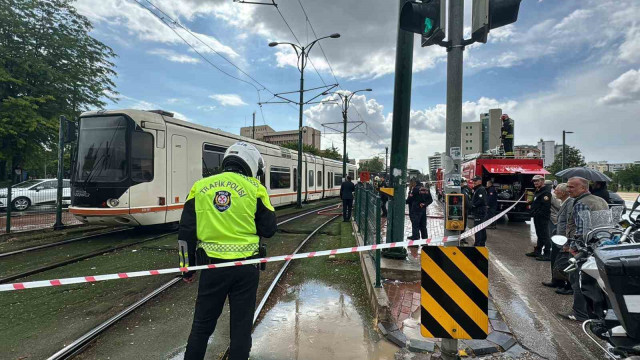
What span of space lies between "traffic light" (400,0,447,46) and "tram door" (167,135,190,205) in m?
7.10

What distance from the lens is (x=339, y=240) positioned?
8680 mm

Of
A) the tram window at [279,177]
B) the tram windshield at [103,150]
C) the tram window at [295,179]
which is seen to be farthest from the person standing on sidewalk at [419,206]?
the tram window at [295,179]

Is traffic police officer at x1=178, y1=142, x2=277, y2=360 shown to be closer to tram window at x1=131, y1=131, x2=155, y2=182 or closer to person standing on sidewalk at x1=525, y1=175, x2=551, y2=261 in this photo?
tram window at x1=131, y1=131, x2=155, y2=182

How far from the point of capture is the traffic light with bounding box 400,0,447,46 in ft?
9.93

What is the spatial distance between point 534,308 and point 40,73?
69.4 ft

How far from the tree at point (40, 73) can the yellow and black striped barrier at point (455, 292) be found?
18157mm

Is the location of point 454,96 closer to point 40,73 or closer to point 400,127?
point 400,127

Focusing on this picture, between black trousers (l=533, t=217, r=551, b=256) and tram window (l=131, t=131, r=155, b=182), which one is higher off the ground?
tram window (l=131, t=131, r=155, b=182)

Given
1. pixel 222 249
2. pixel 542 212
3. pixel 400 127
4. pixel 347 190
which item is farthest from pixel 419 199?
pixel 222 249

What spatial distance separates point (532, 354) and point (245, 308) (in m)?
2.82

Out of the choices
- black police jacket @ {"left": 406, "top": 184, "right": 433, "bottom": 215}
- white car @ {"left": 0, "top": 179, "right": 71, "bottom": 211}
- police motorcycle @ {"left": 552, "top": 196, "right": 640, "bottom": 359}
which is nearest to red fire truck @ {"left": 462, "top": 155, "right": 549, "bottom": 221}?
black police jacket @ {"left": 406, "top": 184, "right": 433, "bottom": 215}

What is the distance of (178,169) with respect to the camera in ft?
28.9

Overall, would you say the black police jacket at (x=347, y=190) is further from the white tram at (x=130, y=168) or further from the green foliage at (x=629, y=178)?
the green foliage at (x=629, y=178)

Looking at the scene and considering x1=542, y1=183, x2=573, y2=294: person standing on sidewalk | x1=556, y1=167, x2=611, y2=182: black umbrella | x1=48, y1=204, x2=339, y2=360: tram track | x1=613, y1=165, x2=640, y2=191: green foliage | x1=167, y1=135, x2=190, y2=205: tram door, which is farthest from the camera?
x1=613, y1=165, x2=640, y2=191: green foliage
